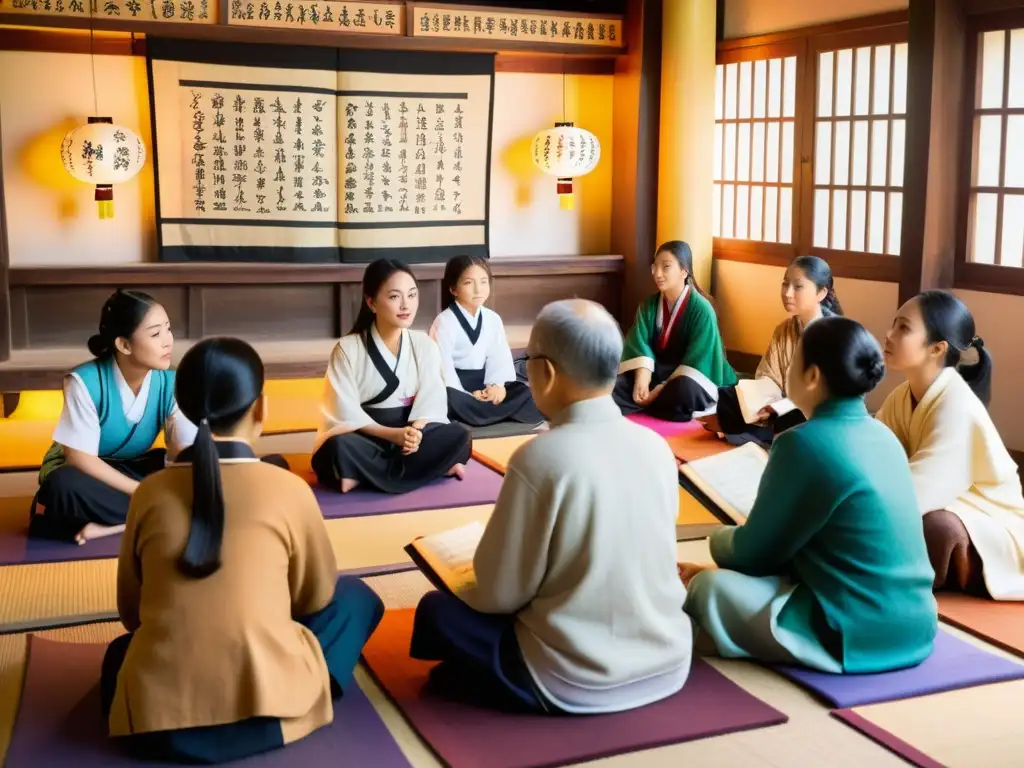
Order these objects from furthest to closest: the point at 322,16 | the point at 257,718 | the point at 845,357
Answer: the point at 322,16
the point at 845,357
the point at 257,718

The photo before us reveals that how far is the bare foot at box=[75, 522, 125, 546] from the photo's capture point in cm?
430

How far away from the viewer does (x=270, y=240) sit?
7.54 meters

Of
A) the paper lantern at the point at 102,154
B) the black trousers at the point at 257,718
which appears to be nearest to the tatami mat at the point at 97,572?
the black trousers at the point at 257,718

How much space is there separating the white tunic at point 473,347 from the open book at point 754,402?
1264mm

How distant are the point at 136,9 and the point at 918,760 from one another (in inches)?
238

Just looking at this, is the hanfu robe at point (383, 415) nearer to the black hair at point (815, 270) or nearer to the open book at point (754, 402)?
the open book at point (754, 402)

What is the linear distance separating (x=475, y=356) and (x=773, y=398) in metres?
Result: 1.55

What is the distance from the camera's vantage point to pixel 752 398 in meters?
5.92

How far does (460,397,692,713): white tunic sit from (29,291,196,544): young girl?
5.95ft

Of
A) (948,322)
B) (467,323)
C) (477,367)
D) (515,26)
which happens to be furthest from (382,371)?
(515,26)

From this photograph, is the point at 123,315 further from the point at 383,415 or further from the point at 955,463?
the point at 955,463

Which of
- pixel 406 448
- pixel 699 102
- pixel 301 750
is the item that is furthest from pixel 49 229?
pixel 301 750

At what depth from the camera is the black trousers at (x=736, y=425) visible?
5.99 metres

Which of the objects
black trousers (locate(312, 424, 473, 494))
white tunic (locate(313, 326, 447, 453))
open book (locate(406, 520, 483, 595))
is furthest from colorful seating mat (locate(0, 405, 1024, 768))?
white tunic (locate(313, 326, 447, 453))
